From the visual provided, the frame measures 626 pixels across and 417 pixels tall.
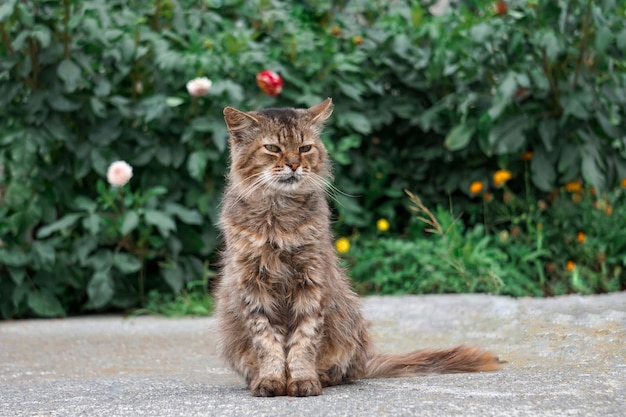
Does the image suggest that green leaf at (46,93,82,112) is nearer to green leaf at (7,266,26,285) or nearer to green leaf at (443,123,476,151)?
green leaf at (7,266,26,285)

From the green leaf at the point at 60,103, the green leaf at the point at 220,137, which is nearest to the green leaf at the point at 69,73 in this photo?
the green leaf at the point at 60,103

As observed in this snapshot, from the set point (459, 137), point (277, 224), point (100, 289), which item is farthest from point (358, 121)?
point (277, 224)

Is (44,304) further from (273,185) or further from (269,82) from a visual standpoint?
(273,185)

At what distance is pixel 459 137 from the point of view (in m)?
6.44

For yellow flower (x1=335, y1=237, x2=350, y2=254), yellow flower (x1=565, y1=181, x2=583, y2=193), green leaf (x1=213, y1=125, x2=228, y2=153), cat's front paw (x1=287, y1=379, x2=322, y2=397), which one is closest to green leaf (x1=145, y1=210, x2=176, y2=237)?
green leaf (x1=213, y1=125, x2=228, y2=153)

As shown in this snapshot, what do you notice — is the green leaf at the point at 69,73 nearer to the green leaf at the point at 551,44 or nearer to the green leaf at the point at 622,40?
the green leaf at the point at 551,44

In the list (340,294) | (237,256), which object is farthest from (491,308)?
(237,256)

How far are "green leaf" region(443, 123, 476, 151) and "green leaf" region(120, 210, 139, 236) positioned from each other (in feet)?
7.70

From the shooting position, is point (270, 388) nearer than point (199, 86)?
Yes

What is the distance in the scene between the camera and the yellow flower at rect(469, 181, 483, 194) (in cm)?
665

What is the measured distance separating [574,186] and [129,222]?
10.6 feet

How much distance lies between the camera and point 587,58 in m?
6.34

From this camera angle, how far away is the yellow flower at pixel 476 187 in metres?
6.65

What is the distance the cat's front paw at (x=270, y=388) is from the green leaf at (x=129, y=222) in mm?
2558
